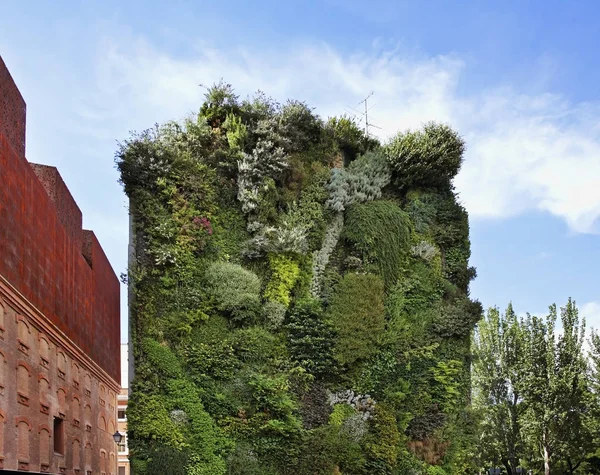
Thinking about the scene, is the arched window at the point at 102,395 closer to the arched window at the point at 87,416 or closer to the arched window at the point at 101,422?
the arched window at the point at 101,422

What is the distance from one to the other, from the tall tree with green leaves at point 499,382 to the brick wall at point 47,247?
1480 cm

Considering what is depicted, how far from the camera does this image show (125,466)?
66312 millimetres

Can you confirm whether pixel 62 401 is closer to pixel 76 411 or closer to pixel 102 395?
pixel 76 411

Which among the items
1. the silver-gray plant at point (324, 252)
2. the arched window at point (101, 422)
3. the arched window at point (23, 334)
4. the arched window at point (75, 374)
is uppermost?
the silver-gray plant at point (324, 252)

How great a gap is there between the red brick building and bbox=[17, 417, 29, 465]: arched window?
0.02 metres

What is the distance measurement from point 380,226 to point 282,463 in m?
9.66

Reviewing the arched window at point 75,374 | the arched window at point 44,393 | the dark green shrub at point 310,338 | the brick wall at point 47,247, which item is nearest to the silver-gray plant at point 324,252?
the dark green shrub at point 310,338

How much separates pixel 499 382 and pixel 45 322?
17.1 meters

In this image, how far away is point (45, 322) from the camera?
21.1 meters

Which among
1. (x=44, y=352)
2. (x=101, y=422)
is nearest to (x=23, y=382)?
(x=44, y=352)

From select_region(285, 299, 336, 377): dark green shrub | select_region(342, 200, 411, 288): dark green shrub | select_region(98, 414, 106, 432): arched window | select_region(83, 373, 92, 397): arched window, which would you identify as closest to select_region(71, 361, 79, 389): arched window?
select_region(83, 373, 92, 397): arched window

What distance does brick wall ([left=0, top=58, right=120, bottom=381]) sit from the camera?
18.1 m

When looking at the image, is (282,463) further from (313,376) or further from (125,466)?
(125,466)

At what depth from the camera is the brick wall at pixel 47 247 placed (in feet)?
59.5
